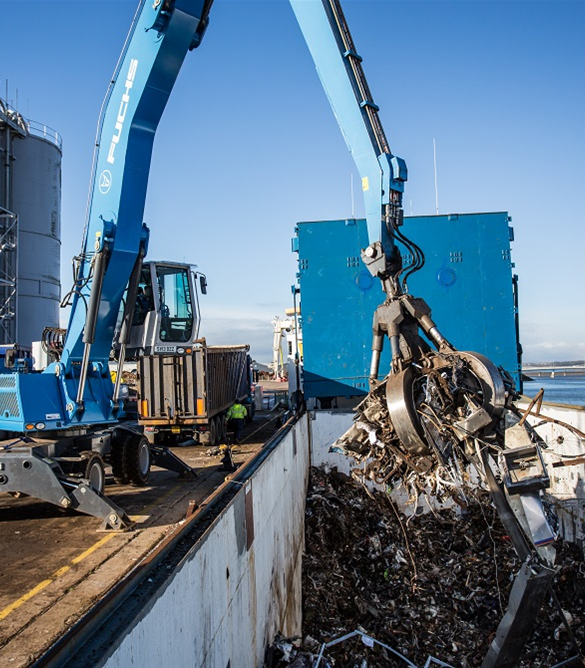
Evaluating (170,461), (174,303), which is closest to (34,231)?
(174,303)

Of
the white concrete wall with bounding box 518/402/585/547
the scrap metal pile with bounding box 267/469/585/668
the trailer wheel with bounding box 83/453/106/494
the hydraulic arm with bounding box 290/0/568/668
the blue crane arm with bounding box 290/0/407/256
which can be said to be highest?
the blue crane arm with bounding box 290/0/407/256

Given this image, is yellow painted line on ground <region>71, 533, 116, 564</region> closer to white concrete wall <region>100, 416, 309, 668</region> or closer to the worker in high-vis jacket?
white concrete wall <region>100, 416, 309, 668</region>

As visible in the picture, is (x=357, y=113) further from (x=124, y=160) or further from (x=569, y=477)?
(x=569, y=477)

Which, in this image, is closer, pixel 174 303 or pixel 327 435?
pixel 174 303

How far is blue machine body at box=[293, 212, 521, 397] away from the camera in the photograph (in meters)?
14.0

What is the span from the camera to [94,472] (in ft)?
23.2

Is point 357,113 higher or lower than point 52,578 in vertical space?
higher

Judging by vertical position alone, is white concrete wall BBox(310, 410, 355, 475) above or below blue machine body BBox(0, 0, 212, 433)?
below

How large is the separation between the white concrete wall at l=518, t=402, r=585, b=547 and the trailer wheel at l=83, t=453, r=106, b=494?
6.85 metres

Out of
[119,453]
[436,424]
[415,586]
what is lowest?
[415,586]

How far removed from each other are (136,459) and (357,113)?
18.3 feet

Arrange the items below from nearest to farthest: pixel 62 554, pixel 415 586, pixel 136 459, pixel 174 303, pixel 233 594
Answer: pixel 233 594 < pixel 62 554 < pixel 136 459 < pixel 415 586 < pixel 174 303

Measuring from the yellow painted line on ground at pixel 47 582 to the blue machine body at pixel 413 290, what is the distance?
8.80 m

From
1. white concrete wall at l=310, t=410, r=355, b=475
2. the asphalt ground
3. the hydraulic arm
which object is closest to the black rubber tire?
the asphalt ground
